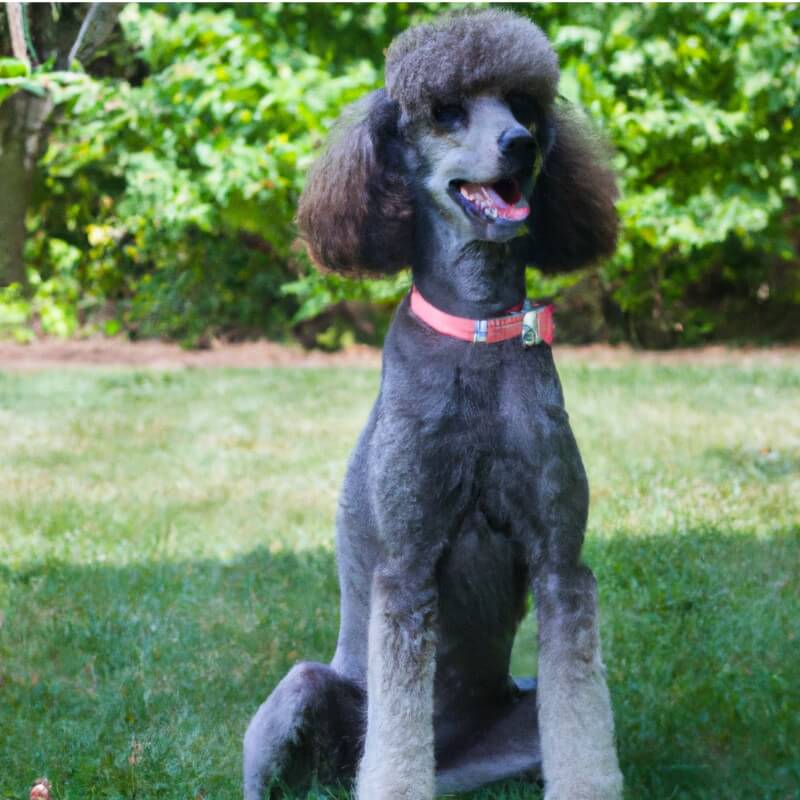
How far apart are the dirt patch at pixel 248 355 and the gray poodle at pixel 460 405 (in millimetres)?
8086

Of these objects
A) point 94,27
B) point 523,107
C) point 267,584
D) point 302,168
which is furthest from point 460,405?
point 302,168

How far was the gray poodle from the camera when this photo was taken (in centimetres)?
269

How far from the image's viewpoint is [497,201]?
267 centimetres

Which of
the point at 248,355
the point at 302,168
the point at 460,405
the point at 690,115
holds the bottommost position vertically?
the point at 248,355

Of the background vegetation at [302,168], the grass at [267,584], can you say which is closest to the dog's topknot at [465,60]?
the grass at [267,584]

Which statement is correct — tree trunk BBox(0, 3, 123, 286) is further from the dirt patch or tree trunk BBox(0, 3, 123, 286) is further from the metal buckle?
the dirt patch

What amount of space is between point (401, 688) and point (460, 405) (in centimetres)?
67

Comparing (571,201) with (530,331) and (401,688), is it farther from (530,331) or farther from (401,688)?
(401,688)

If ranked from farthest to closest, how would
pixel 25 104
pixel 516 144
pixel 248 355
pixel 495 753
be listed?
pixel 248 355, pixel 25 104, pixel 495 753, pixel 516 144

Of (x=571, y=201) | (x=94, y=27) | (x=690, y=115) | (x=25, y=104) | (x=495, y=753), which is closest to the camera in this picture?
(x=571, y=201)

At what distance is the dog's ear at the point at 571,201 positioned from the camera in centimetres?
298

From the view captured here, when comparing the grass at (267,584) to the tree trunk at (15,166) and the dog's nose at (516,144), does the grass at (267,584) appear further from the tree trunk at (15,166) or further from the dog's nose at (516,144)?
the dog's nose at (516,144)

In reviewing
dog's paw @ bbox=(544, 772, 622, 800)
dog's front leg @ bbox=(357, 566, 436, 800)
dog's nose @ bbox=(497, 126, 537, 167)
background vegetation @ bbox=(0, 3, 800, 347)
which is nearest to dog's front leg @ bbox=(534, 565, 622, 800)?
dog's paw @ bbox=(544, 772, 622, 800)

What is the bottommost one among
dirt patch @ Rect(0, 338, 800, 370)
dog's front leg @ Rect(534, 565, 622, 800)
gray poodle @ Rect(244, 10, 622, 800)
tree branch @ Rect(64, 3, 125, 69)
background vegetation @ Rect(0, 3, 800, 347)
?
dirt patch @ Rect(0, 338, 800, 370)
